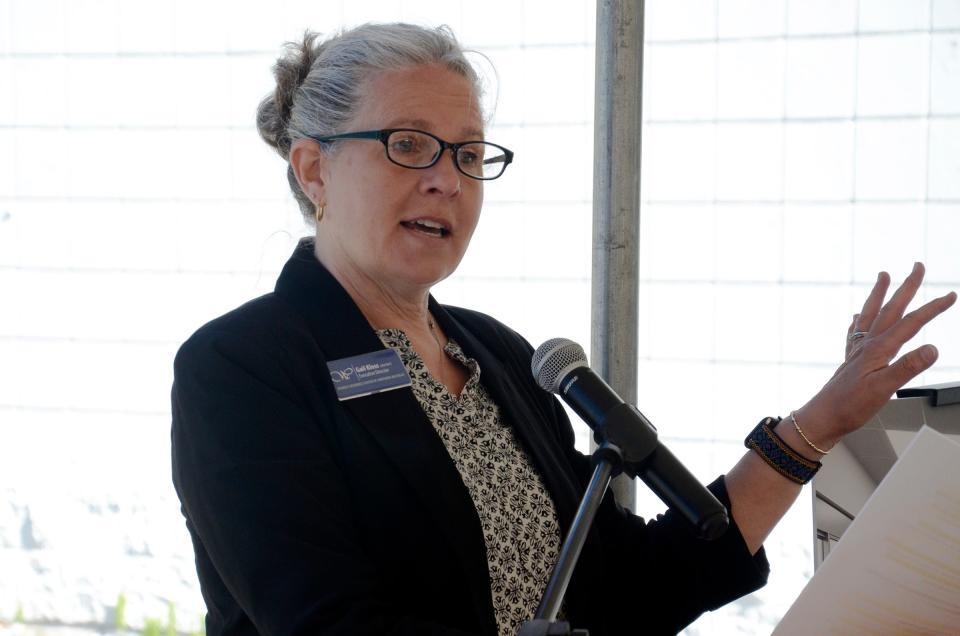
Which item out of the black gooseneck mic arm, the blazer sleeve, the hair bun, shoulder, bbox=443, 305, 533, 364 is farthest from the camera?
shoulder, bbox=443, 305, 533, 364

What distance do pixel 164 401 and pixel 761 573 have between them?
2.30 metres

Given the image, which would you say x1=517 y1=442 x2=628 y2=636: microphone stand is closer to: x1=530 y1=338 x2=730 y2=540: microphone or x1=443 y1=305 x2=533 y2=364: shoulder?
x1=530 y1=338 x2=730 y2=540: microphone

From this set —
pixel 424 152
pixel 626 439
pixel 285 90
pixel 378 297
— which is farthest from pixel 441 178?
pixel 626 439

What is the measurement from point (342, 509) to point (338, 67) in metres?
0.76

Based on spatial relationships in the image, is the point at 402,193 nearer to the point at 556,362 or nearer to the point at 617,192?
the point at 556,362

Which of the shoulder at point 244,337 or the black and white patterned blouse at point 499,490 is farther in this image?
the black and white patterned blouse at point 499,490

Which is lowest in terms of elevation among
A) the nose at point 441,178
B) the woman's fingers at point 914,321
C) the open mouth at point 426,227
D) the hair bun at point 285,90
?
the woman's fingers at point 914,321

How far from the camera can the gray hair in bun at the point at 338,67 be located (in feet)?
5.03

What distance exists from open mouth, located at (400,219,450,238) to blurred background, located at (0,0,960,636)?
1030 millimetres

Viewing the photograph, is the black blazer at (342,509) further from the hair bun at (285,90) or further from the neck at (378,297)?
the hair bun at (285,90)

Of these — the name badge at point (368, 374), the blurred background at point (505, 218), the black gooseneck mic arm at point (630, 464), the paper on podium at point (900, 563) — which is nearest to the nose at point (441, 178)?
the name badge at point (368, 374)

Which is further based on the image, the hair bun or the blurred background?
the blurred background

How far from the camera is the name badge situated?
1369 mm

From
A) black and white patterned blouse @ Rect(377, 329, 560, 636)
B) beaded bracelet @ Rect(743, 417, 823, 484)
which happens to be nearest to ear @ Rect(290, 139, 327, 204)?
black and white patterned blouse @ Rect(377, 329, 560, 636)
